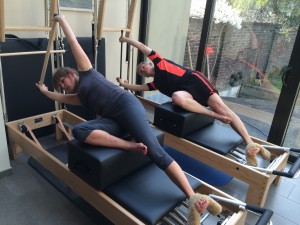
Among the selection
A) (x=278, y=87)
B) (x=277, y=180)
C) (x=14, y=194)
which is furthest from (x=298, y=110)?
(x=14, y=194)

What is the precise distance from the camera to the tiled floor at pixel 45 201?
1.88 m

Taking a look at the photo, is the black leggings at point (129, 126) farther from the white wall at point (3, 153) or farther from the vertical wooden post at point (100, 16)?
the vertical wooden post at point (100, 16)

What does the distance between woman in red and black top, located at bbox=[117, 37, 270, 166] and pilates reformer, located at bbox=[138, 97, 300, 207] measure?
10 centimetres

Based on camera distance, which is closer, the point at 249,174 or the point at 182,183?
the point at 182,183

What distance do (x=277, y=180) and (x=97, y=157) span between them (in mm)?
1801

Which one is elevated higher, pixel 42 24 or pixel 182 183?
pixel 42 24

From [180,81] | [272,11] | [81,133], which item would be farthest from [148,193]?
[272,11]

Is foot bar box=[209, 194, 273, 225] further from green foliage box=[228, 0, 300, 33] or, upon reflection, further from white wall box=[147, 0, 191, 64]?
white wall box=[147, 0, 191, 64]

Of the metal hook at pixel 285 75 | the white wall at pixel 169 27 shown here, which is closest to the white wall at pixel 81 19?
the white wall at pixel 169 27

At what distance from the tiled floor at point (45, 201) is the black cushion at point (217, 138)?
0.37m

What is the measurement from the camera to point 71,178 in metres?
1.88

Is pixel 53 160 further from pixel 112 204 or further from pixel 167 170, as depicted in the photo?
pixel 167 170

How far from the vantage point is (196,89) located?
266 cm

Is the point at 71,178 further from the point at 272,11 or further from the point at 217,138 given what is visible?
the point at 272,11
